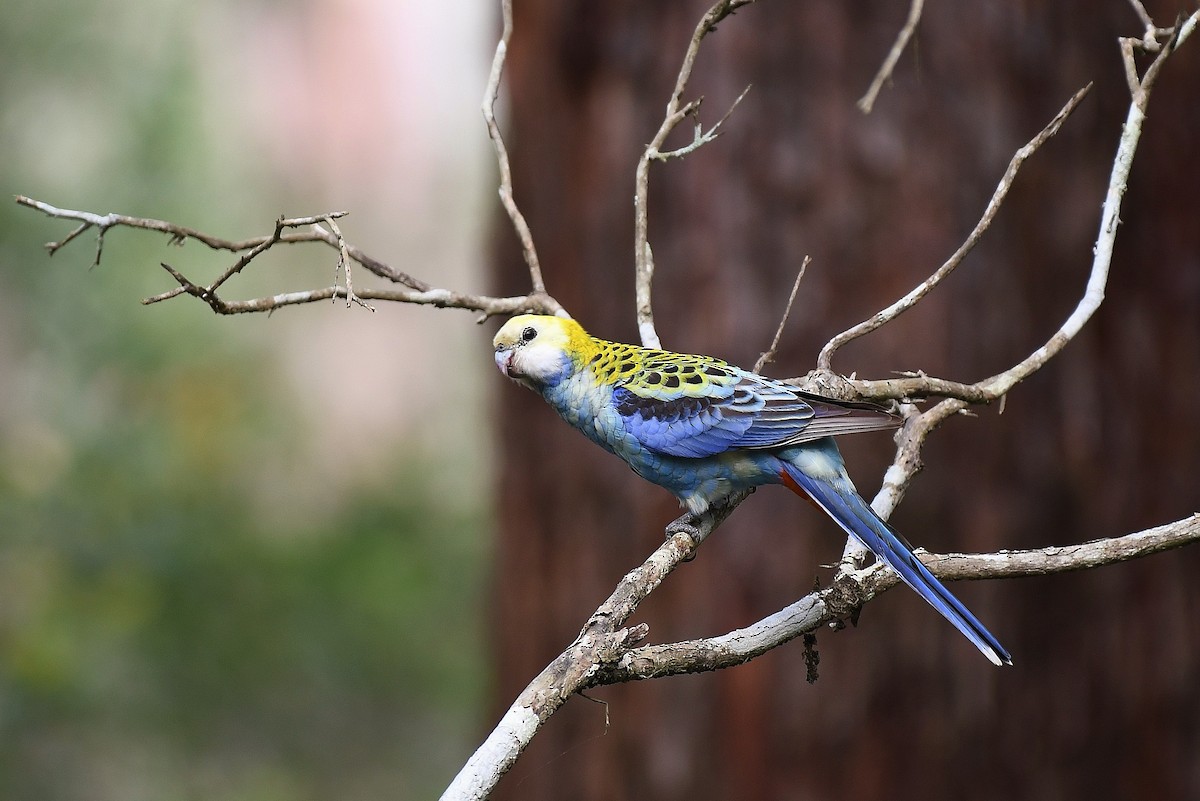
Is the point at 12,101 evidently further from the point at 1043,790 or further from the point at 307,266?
the point at 1043,790

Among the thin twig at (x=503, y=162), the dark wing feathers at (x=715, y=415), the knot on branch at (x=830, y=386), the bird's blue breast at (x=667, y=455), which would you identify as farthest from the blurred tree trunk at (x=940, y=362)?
the thin twig at (x=503, y=162)

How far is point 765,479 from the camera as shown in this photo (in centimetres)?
381

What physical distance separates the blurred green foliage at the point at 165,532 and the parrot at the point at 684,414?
5382mm

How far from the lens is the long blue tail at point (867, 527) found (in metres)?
3.03

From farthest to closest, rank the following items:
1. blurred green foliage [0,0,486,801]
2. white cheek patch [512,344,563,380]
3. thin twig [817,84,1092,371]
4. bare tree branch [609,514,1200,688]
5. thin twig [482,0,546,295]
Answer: blurred green foliage [0,0,486,801], white cheek patch [512,344,563,380], thin twig [482,0,546,295], thin twig [817,84,1092,371], bare tree branch [609,514,1200,688]

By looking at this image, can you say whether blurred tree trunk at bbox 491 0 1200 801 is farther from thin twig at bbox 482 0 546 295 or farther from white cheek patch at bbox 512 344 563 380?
thin twig at bbox 482 0 546 295

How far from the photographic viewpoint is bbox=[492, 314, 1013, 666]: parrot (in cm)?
354

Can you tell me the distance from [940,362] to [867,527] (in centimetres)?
215

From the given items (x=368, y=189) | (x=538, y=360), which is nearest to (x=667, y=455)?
(x=538, y=360)

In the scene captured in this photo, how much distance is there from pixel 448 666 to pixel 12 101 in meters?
7.15

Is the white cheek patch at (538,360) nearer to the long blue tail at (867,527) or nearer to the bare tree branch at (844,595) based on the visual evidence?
the long blue tail at (867,527)

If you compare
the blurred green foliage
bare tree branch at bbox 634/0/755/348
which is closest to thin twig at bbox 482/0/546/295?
bare tree branch at bbox 634/0/755/348

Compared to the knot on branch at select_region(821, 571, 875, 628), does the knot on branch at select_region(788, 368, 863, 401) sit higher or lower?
higher

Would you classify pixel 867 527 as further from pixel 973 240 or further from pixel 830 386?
pixel 973 240
